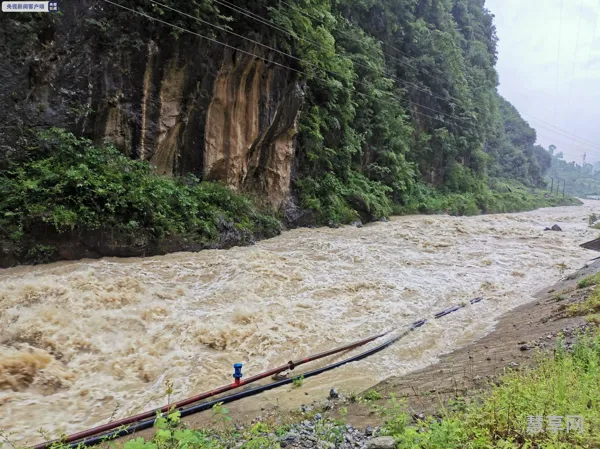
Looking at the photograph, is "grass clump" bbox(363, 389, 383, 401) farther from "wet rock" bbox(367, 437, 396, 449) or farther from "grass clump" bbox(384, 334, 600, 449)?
"wet rock" bbox(367, 437, 396, 449)

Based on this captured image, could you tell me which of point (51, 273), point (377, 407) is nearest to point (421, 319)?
point (377, 407)

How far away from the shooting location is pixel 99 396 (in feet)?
14.1

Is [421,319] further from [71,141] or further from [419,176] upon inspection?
[419,176]

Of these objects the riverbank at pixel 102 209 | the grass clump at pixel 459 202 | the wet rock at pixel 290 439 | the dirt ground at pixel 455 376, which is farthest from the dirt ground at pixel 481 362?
the grass clump at pixel 459 202

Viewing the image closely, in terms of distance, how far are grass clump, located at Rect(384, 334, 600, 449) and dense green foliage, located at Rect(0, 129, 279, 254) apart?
347 inches

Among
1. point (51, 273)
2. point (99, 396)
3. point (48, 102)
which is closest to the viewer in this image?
point (99, 396)

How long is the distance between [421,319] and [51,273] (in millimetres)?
7957

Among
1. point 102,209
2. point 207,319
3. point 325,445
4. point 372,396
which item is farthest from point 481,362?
point 102,209

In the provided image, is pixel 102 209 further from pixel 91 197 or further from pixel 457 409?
pixel 457 409

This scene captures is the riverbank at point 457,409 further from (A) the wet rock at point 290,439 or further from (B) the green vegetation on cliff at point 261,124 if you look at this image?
(B) the green vegetation on cliff at point 261,124

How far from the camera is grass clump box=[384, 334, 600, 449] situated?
7.76 ft

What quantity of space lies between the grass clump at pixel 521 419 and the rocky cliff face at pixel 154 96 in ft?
35.6

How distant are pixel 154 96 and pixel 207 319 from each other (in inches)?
343

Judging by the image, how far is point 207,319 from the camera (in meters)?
6.45
